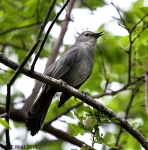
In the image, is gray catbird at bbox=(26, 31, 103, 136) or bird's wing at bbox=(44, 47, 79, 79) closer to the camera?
gray catbird at bbox=(26, 31, 103, 136)

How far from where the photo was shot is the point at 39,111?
5.79 meters

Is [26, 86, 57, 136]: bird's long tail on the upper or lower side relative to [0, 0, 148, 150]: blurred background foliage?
lower

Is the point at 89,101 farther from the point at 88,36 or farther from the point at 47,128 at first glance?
the point at 88,36

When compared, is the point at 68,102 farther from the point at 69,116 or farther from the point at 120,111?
the point at 120,111

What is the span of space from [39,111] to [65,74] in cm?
69

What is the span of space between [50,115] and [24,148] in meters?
1.78

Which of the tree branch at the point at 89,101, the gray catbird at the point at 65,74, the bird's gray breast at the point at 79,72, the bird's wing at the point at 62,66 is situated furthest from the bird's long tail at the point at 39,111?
the tree branch at the point at 89,101

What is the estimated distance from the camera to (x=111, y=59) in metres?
7.61

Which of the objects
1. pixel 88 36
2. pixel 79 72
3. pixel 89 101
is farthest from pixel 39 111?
pixel 88 36

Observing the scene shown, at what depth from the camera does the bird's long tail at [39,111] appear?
5.43 meters

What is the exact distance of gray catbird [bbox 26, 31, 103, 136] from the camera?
5.55 metres

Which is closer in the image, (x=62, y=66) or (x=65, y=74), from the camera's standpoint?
(x=62, y=66)

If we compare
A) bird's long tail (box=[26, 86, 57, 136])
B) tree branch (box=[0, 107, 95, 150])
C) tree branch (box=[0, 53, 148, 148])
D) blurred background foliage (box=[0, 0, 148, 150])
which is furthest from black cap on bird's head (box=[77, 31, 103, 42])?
tree branch (box=[0, 53, 148, 148])

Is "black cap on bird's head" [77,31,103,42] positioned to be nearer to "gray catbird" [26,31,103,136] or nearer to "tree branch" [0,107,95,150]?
"gray catbird" [26,31,103,136]
